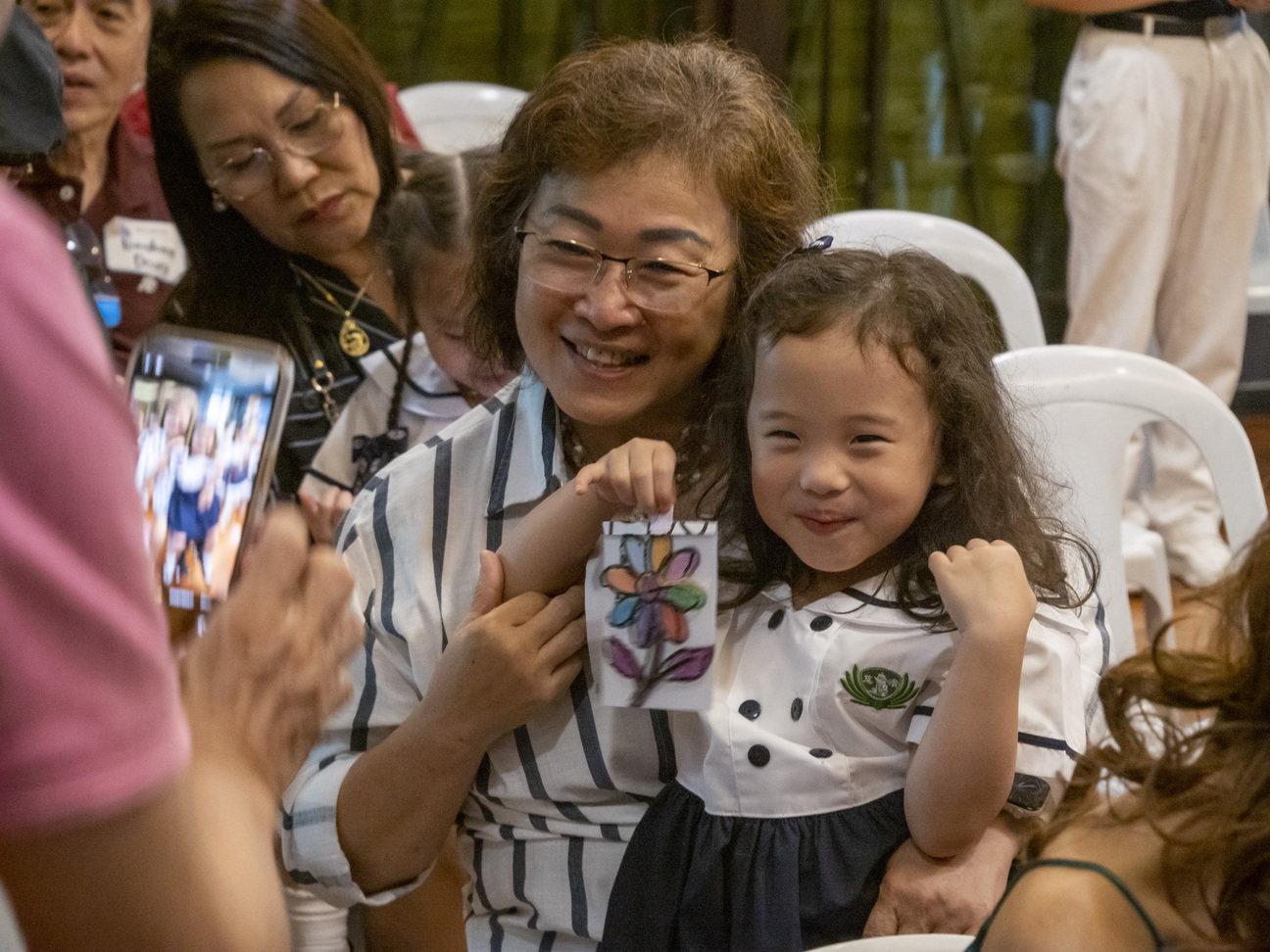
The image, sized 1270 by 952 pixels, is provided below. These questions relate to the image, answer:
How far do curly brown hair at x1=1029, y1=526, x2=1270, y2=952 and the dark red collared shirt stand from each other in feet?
7.49

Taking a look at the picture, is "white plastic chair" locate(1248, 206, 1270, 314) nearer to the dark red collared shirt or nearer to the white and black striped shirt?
the dark red collared shirt

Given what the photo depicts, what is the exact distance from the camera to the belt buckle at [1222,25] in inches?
135

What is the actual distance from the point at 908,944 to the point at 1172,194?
305 cm

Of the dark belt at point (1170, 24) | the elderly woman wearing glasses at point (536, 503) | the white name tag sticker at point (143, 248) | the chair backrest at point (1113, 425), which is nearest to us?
the elderly woman wearing glasses at point (536, 503)

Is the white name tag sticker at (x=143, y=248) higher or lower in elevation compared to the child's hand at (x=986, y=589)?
lower

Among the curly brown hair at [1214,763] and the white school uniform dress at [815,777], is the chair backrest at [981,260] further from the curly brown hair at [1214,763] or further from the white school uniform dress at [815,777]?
the curly brown hair at [1214,763]

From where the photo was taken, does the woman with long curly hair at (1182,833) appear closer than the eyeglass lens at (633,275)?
Yes

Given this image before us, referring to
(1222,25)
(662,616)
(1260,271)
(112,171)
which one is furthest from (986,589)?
(1260,271)

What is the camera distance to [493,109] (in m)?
3.55

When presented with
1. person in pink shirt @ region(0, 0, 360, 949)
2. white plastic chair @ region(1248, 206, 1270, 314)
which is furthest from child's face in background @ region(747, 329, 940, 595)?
white plastic chair @ region(1248, 206, 1270, 314)

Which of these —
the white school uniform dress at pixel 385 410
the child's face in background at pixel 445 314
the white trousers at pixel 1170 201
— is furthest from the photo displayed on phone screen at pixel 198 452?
the white trousers at pixel 1170 201

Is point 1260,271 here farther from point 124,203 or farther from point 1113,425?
point 124,203

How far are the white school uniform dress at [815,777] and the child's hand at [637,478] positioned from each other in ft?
0.71

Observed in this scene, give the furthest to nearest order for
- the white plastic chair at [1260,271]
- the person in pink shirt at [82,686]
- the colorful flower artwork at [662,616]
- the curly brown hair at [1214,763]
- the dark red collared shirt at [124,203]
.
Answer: the white plastic chair at [1260,271] < the dark red collared shirt at [124,203] < the colorful flower artwork at [662,616] < the curly brown hair at [1214,763] < the person in pink shirt at [82,686]
